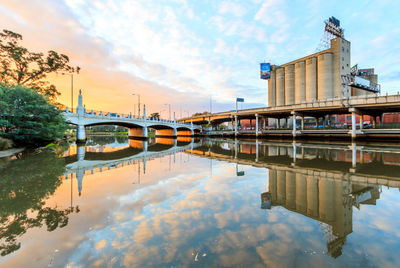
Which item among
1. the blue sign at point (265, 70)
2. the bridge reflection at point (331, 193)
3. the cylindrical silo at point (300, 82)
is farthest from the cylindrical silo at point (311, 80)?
the bridge reflection at point (331, 193)

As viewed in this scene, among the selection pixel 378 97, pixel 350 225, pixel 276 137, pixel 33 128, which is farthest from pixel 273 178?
pixel 276 137

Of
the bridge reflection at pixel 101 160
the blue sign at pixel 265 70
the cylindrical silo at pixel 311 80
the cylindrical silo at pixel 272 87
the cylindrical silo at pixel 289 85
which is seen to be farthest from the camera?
the cylindrical silo at pixel 272 87

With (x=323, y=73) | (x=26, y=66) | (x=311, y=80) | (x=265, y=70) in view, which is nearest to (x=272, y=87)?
(x=265, y=70)

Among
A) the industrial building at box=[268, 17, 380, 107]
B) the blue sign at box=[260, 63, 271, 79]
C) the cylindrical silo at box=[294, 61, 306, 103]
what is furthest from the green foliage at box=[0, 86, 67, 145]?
the blue sign at box=[260, 63, 271, 79]

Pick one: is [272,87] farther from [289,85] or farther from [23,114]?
[23,114]

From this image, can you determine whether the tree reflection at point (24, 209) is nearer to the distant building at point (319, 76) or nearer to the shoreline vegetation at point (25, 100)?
the shoreline vegetation at point (25, 100)

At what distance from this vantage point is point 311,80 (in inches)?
2854

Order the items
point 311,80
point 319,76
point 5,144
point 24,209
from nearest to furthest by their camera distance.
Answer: point 24,209 → point 5,144 → point 319,76 → point 311,80

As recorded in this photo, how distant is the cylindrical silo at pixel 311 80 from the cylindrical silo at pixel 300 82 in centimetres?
259

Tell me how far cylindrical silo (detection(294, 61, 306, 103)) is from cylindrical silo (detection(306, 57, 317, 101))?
8.49 ft

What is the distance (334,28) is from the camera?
7088 centimetres

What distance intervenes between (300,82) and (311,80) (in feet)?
16.0

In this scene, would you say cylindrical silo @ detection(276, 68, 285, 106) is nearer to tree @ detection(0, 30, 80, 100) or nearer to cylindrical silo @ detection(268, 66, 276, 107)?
cylindrical silo @ detection(268, 66, 276, 107)

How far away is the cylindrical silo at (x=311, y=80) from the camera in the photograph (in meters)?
71.8
